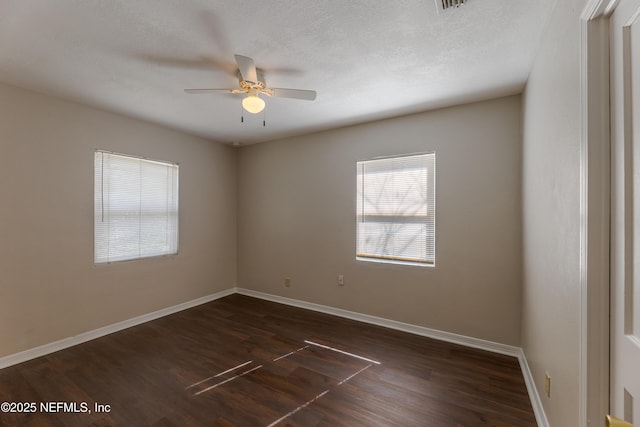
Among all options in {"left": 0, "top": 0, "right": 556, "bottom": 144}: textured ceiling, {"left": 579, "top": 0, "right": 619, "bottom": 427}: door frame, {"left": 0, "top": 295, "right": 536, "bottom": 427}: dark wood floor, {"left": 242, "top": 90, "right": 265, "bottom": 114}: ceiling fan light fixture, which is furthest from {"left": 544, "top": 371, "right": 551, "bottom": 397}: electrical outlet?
{"left": 242, "top": 90, "right": 265, "bottom": 114}: ceiling fan light fixture

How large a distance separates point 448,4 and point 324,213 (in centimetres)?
264

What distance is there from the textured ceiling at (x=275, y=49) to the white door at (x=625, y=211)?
32.1 inches

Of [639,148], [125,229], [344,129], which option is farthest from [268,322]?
[639,148]

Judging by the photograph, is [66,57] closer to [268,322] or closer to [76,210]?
[76,210]

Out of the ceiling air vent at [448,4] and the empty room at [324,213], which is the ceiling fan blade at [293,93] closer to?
the empty room at [324,213]

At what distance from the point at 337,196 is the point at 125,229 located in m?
2.66

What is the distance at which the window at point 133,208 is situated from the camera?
3.04 meters

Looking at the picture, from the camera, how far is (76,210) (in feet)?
9.25

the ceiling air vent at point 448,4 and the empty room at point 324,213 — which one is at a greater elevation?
the ceiling air vent at point 448,4

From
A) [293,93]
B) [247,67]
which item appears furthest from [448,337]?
[247,67]

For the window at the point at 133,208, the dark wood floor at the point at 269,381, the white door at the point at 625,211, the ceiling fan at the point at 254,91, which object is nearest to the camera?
the white door at the point at 625,211

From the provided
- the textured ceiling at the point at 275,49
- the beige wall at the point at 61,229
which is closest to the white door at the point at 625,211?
the textured ceiling at the point at 275,49

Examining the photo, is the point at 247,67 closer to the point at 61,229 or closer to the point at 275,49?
the point at 275,49

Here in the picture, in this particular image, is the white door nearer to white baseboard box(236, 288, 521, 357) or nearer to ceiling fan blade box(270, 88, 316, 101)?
ceiling fan blade box(270, 88, 316, 101)
